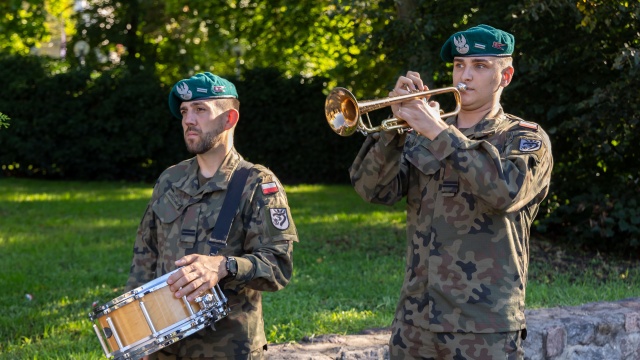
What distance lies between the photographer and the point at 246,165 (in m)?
3.74

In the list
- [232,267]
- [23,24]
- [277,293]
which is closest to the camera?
[232,267]

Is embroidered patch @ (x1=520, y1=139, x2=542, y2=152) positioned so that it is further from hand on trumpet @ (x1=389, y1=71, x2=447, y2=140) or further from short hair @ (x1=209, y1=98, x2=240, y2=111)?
short hair @ (x1=209, y1=98, x2=240, y2=111)

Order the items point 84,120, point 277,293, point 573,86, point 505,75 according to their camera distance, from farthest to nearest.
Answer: point 84,120 < point 573,86 < point 277,293 < point 505,75

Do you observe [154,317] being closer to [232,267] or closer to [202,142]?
[232,267]

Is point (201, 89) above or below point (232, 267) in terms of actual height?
above

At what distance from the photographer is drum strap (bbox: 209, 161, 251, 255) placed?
11.6 feet

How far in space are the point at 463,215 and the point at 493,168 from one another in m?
0.31

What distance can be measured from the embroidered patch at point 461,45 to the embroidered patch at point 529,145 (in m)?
0.46

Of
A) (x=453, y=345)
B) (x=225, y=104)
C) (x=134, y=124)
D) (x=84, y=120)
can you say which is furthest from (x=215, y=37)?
(x=453, y=345)

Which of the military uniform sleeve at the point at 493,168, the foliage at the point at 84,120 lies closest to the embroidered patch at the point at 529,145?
the military uniform sleeve at the point at 493,168

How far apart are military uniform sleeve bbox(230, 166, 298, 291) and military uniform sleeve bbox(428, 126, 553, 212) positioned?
0.73 m

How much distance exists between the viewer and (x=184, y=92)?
3.69m

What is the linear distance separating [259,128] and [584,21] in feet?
32.3

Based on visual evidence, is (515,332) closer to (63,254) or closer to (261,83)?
(63,254)
